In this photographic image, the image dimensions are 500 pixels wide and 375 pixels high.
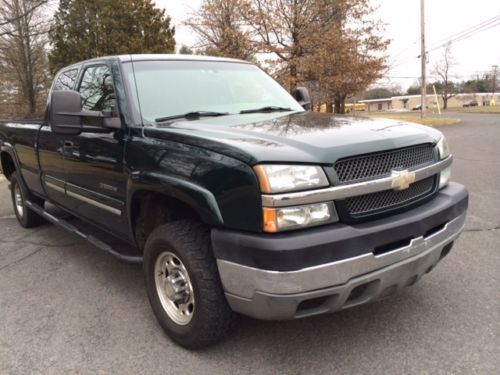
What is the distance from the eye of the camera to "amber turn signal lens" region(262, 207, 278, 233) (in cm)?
217

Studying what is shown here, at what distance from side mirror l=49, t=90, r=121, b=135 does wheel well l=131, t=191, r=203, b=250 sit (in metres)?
0.56

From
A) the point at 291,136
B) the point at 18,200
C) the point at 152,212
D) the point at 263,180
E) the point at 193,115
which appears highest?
the point at 193,115

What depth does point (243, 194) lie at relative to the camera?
2242 millimetres

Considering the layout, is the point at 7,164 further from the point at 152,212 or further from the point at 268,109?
the point at 268,109

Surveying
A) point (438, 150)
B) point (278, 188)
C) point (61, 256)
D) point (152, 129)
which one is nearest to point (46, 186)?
point (61, 256)

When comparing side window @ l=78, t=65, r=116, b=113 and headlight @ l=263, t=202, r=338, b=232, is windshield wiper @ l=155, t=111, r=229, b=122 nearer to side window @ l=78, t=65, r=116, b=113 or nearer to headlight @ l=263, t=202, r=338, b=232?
side window @ l=78, t=65, r=116, b=113

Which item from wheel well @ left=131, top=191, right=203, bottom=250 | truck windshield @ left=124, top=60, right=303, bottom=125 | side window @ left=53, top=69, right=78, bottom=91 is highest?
side window @ left=53, top=69, right=78, bottom=91

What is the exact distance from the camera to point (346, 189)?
228 cm

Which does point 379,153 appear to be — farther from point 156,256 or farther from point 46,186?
point 46,186

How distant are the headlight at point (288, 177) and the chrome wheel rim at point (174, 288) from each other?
2.76ft

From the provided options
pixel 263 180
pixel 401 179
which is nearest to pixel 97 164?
pixel 263 180

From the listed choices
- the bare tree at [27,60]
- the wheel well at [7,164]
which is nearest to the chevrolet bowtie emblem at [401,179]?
the wheel well at [7,164]

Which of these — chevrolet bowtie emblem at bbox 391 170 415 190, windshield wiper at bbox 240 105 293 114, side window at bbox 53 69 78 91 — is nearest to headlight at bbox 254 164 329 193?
chevrolet bowtie emblem at bbox 391 170 415 190

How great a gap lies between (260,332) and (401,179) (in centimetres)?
137
